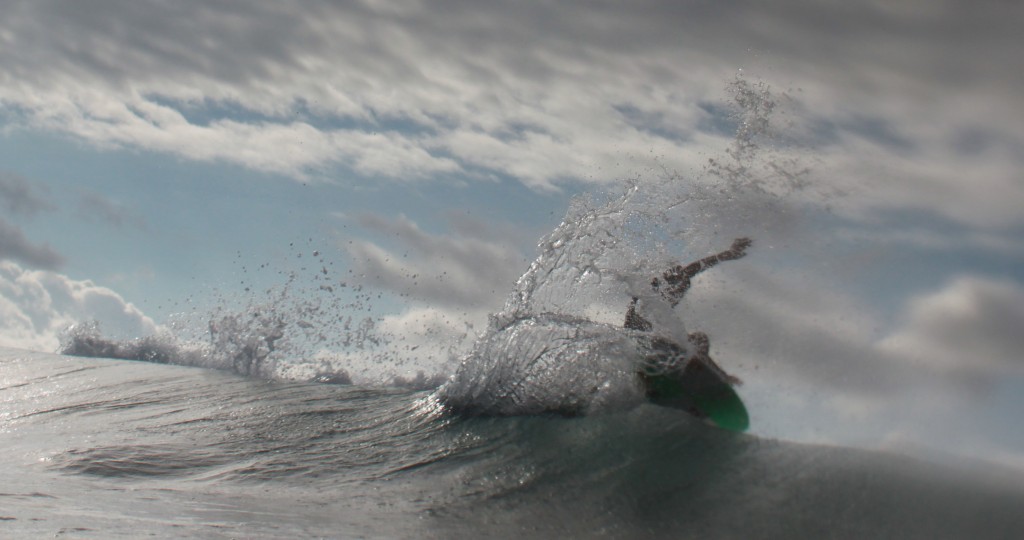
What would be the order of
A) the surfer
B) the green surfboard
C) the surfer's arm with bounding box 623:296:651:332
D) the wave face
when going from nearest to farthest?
the wave face
the green surfboard
the surfer
the surfer's arm with bounding box 623:296:651:332

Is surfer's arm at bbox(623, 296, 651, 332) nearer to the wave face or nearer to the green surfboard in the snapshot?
the green surfboard

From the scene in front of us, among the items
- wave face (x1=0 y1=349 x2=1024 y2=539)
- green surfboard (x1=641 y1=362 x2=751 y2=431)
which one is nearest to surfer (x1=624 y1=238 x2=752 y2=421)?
green surfboard (x1=641 y1=362 x2=751 y2=431)

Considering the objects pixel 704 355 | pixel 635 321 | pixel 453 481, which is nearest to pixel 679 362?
pixel 704 355

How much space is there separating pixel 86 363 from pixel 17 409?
306 inches

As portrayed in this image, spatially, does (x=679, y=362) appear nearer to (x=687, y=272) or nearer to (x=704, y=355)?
(x=704, y=355)

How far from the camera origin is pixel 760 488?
21.9ft

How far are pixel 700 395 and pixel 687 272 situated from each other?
4.97ft

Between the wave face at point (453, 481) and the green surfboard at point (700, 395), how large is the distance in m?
0.20

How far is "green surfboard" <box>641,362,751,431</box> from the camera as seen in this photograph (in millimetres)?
8352

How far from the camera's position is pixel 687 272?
9.23m

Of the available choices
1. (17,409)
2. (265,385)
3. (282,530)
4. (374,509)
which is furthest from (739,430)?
(17,409)

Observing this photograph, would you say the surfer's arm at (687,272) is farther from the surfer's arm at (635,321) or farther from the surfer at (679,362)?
the surfer's arm at (635,321)

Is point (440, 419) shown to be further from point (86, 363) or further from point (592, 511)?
point (86, 363)

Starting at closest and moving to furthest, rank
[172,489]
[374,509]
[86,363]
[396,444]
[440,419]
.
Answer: [374,509] → [172,489] → [396,444] → [440,419] → [86,363]
